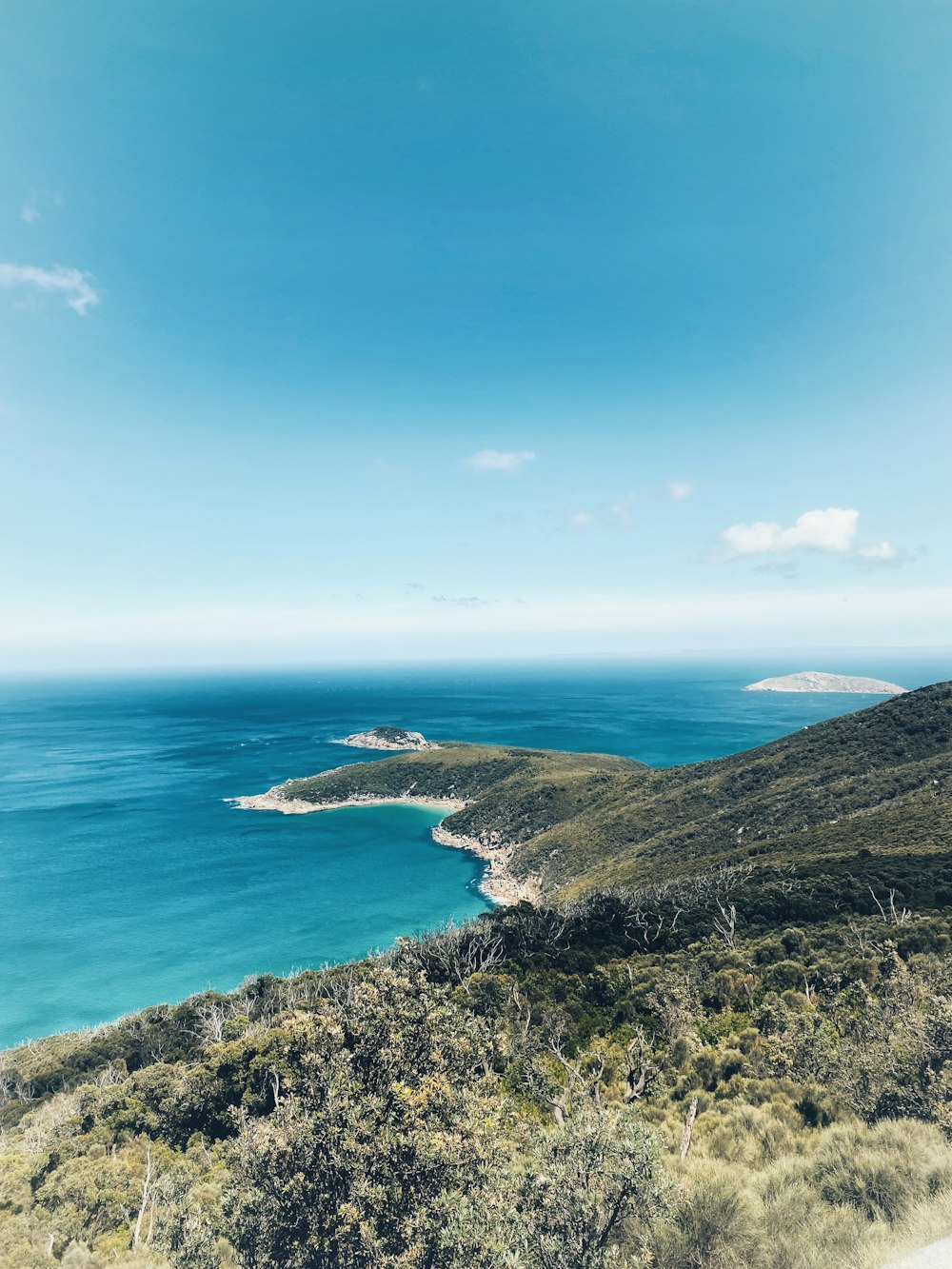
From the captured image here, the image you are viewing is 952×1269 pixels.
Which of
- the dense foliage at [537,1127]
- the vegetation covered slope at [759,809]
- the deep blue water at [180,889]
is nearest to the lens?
the dense foliage at [537,1127]

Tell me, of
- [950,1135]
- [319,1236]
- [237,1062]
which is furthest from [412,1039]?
[237,1062]

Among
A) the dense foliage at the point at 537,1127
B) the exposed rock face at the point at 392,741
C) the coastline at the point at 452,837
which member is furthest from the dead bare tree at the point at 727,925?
the exposed rock face at the point at 392,741

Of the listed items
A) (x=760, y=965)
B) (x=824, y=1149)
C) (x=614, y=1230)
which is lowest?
(x=760, y=965)

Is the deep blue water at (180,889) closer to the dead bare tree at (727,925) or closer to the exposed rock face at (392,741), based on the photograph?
the exposed rock face at (392,741)

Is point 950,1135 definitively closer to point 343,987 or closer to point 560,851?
point 343,987

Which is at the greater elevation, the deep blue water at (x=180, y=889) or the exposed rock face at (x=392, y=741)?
the exposed rock face at (x=392, y=741)

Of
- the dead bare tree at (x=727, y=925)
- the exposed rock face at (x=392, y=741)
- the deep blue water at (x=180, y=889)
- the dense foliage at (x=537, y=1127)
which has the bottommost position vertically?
the deep blue water at (x=180, y=889)
